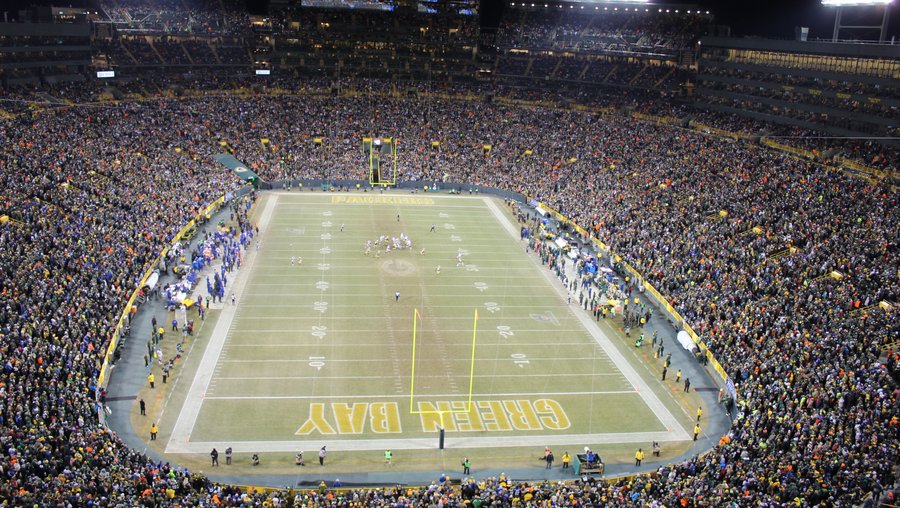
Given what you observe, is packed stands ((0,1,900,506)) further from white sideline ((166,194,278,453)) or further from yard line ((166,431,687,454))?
white sideline ((166,194,278,453))

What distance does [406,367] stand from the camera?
30359mm

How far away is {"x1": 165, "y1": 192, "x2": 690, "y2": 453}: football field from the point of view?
1018 inches

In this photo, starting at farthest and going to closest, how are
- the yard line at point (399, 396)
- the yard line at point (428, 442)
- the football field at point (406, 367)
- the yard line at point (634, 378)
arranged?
the yard line at point (399, 396), the yard line at point (634, 378), the football field at point (406, 367), the yard line at point (428, 442)

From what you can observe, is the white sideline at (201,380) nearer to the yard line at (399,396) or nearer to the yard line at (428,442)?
the yard line at (428,442)

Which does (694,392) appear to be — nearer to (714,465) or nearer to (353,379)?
(714,465)

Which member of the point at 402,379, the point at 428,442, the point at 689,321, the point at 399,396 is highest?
the point at 689,321

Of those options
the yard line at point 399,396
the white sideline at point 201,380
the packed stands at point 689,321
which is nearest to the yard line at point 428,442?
the white sideline at point 201,380

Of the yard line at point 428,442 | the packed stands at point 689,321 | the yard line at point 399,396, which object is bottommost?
the yard line at point 428,442

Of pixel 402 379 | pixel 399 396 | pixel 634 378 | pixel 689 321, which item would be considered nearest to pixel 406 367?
pixel 402 379

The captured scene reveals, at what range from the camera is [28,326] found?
26.1 metres

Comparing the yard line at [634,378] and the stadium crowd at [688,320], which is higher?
the stadium crowd at [688,320]

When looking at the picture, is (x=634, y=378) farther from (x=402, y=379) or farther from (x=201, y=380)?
(x=201, y=380)

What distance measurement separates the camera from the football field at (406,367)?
2586cm

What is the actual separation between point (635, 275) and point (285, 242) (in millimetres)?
21551
